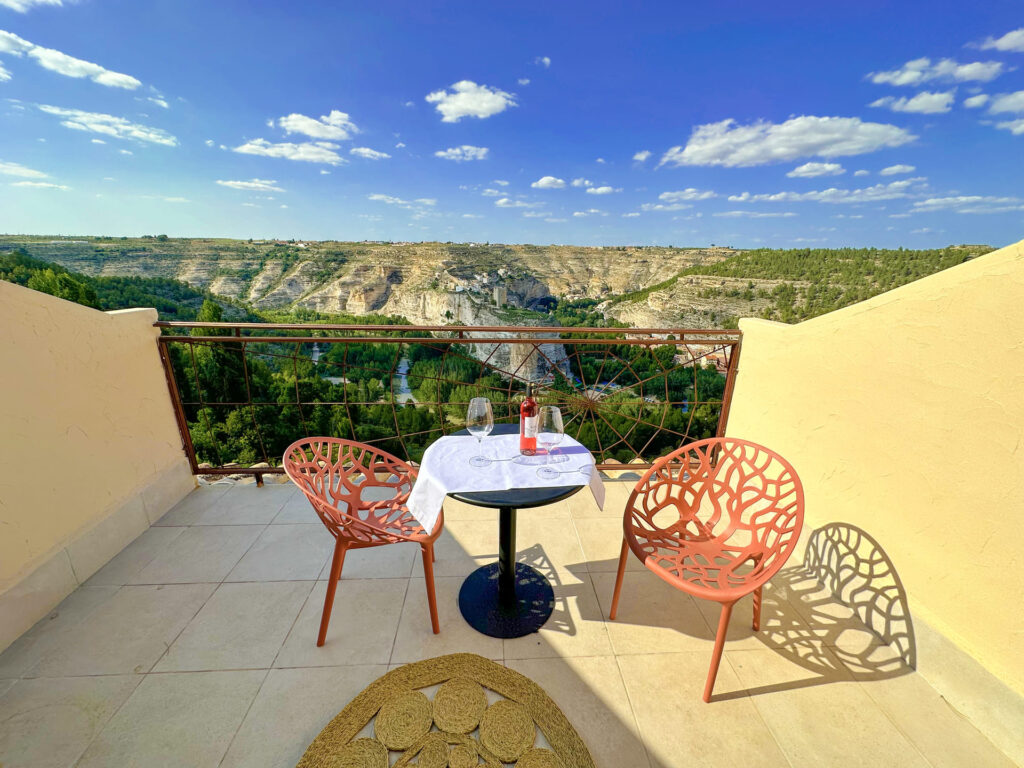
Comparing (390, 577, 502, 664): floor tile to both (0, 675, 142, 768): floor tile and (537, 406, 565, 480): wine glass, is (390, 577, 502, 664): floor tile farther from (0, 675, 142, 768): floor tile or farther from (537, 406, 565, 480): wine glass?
(0, 675, 142, 768): floor tile

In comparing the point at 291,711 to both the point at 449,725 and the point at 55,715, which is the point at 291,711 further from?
the point at 55,715

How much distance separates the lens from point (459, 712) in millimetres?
1372

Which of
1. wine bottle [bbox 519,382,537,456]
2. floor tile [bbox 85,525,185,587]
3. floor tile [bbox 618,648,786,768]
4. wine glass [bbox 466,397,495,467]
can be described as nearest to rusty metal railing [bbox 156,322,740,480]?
wine glass [bbox 466,397,495,467]

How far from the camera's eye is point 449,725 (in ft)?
4.37

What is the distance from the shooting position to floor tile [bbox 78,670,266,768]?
4.08ft

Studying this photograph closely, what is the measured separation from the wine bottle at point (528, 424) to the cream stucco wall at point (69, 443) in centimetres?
212

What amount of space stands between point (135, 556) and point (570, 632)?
7.47 feet

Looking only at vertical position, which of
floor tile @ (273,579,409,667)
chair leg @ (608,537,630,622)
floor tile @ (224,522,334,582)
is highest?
chair leg @ (608,537,630,622)

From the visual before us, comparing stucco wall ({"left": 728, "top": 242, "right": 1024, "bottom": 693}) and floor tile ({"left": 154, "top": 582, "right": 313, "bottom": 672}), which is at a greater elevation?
stucco wall ({"left": 728, "top": 242, "right": 1024, "bottom": 693})

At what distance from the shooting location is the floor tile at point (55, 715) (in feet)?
4.09

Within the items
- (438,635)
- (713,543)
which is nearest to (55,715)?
(438,635)

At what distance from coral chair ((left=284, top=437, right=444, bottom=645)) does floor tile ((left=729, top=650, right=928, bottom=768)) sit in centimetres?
125

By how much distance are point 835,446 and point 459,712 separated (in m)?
1.97

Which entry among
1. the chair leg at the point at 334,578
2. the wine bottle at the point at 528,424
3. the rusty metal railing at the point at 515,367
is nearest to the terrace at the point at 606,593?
the chair leg at the point at 334,578
